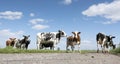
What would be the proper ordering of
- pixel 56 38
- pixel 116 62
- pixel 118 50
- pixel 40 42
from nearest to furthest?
pixel 116 62 < pixel 118 50 < pixel 56 38 < pixel 40 42

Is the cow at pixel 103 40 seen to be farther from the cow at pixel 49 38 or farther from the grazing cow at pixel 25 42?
the grazing cow at pixel 25 42

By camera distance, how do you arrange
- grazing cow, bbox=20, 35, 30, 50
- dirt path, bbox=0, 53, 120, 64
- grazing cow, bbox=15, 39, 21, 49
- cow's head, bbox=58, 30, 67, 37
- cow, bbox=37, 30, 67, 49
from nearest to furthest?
1. dirt path, bbox=0, 53, 120, 64
2. cow's head, bbox=58, 30, 67, 37
3. cow, bbox=37, 30, 67, 49
4. grazing cow, bbox=20, 35, 30, 50
5. grazing cow, bbox=15, 39, 21, 49

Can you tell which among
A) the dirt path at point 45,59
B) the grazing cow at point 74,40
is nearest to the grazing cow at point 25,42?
the grazing cow at point 74,40

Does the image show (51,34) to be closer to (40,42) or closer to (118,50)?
(40,42)

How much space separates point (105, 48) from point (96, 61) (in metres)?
10.6

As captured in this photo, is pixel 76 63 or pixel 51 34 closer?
pixel 76 63

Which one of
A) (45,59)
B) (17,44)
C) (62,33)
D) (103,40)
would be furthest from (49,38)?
(45,59)

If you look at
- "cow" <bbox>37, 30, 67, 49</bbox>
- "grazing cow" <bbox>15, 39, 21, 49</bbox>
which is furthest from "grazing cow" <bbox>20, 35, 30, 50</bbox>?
"cow" <bbox>37, 30, 67, 49</bbox>

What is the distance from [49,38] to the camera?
40.8 meters

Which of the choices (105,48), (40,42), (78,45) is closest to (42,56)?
(78,45)

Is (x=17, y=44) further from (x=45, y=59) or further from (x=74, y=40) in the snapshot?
(x=45, y=59)

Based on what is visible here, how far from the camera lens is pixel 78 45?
96.9 feet

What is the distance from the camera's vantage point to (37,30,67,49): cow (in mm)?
38906

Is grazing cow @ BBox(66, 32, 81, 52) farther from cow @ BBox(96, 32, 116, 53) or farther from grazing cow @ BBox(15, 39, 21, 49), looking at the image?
grazing cow @ BBox(15, 39, 21, 49)
